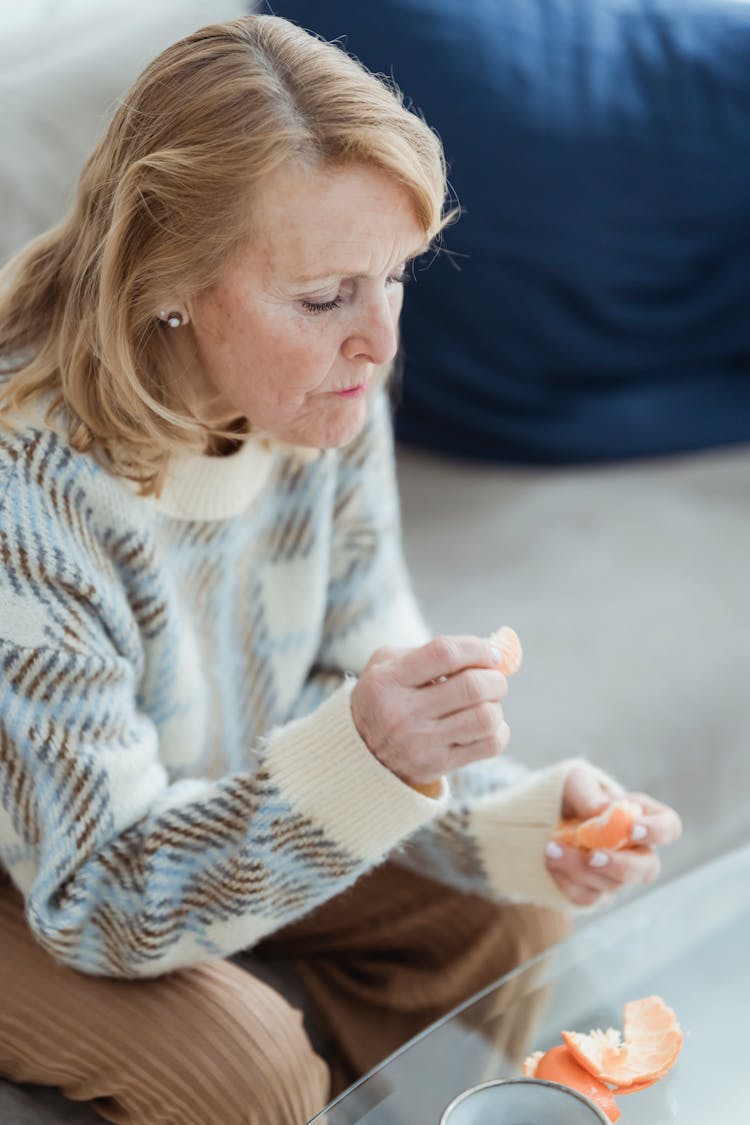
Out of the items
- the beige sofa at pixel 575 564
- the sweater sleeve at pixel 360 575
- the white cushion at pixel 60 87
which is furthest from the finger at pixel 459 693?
the white cushion at pixel 60 87

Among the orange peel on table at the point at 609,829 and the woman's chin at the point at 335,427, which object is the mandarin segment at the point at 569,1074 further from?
the woman's chin at the point at 335,427

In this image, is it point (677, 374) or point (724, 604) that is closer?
point (724, 604)

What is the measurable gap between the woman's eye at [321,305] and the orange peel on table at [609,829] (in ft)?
1.31

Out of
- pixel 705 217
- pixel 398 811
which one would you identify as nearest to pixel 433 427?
pixel 705 217

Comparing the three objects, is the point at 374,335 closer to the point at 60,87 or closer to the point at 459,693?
the point at 459,693

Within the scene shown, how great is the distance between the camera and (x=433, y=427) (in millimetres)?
1709

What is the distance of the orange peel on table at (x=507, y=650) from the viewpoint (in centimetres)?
89

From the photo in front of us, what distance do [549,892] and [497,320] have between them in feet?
2.57

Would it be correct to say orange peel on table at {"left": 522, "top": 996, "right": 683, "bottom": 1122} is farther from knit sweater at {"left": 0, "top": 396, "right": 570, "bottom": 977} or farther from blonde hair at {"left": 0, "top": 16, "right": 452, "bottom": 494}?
blonde hair at {"left": 0, "top": 16, "right": 452, "bottom": 494}

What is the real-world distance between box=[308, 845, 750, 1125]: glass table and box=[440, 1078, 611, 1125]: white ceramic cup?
83 mm

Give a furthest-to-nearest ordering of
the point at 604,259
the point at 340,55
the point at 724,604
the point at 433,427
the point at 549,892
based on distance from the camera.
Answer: the point at 433,427 < the point at 604,259 < the point at 724,604 < the point at 549,892 < the point at 340,55

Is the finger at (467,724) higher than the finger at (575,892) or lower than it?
higher

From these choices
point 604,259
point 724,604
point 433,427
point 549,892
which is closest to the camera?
point 549,892

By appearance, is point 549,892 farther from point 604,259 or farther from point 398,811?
point 604,259
